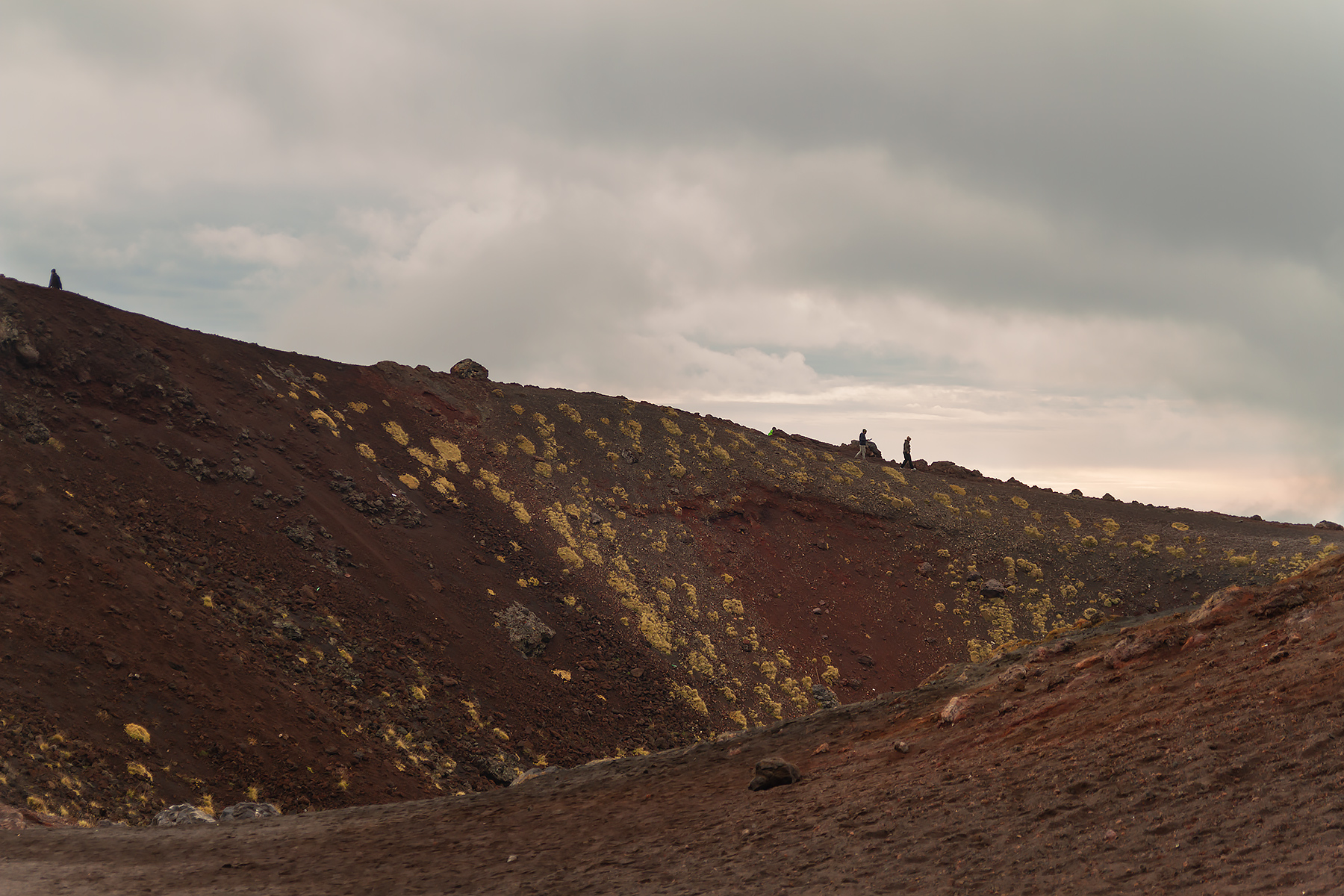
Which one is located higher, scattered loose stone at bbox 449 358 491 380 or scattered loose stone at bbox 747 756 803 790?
scattered loose stone at bbox 449 358 491 380

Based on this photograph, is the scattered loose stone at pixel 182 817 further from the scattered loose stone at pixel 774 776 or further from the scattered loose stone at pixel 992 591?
the scattered loose stone at pixel 992 591

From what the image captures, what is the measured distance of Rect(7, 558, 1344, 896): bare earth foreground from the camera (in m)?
11.8

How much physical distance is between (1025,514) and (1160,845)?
51.8 m

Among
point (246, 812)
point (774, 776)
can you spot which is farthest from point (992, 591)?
point (246, 812)

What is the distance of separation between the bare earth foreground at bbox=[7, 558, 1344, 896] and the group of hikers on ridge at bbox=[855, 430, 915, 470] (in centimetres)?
4340

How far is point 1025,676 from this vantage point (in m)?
22.1

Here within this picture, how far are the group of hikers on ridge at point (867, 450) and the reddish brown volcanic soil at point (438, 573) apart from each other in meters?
2.02

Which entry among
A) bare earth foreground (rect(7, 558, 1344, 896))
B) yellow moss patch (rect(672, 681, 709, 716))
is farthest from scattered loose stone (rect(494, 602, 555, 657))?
bare earth foreground (rect(7, 558, 1344, 896))

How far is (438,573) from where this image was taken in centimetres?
4038

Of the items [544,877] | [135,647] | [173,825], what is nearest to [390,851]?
[544,877]

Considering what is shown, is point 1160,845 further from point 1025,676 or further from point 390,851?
point 390,851

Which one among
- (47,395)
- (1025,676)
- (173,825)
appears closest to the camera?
(173,825)

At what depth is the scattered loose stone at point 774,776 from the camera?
1952cm

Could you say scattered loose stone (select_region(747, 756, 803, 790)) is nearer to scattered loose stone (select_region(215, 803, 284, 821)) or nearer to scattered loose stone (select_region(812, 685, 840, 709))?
scattered loose stone (select_region(215, 803, 284, 821))
